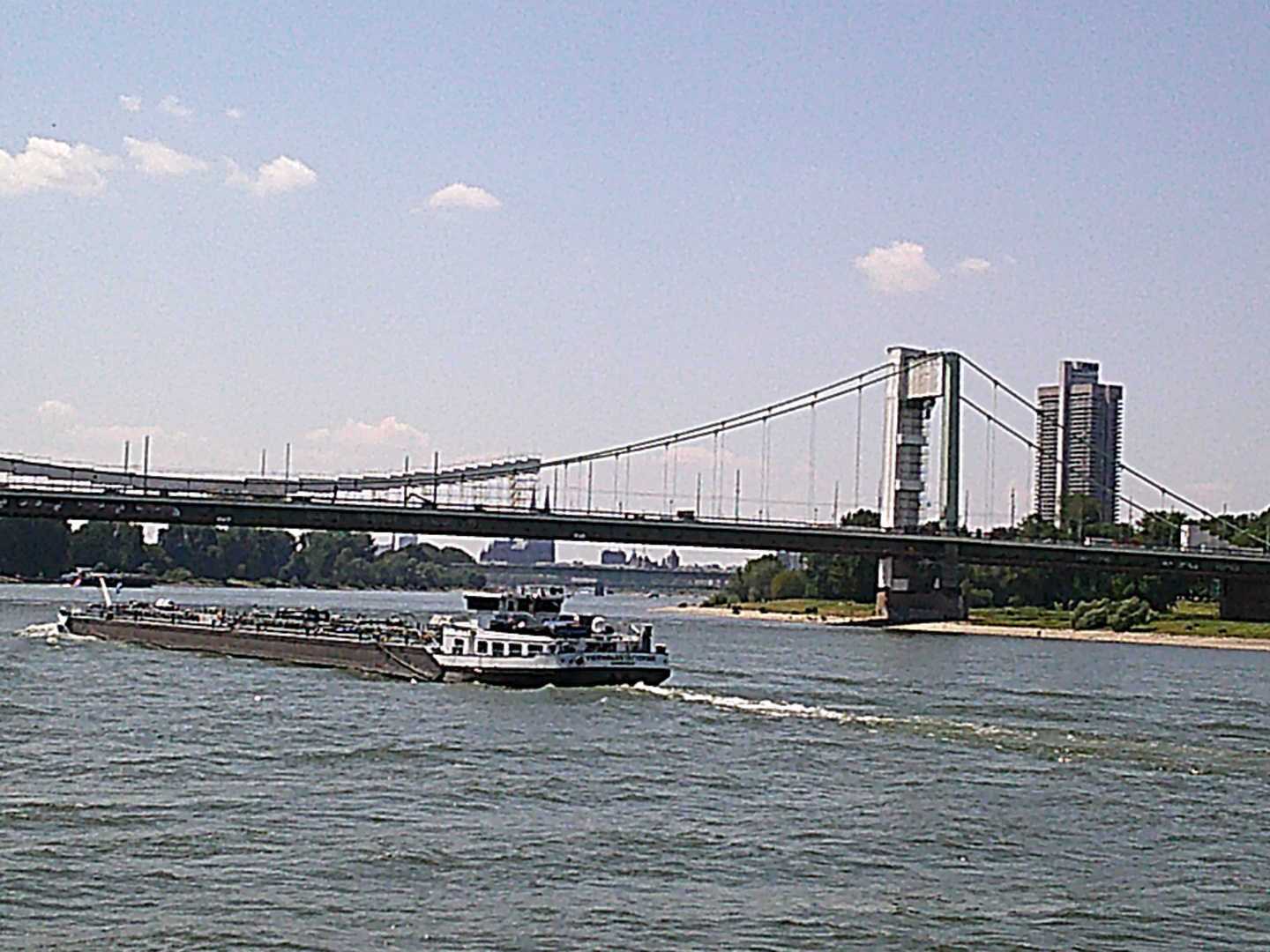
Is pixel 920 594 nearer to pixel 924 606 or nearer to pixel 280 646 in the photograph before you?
pixel 924 606

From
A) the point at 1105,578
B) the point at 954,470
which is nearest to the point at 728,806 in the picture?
the point at 954,470

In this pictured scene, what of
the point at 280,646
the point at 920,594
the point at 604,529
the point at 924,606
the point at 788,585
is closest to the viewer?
the point at 280,646

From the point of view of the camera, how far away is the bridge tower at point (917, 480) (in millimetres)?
119562

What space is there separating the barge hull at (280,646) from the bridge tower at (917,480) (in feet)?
177

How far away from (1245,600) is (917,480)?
71.4 ft

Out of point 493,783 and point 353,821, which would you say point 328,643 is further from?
point 353,821

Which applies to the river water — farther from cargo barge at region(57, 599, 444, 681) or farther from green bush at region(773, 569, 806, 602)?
green bush at region(773, 569, 806, 602)

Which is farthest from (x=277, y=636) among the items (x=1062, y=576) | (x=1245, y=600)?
(x=1062, y=576)

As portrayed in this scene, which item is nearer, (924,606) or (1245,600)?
(1245,600)

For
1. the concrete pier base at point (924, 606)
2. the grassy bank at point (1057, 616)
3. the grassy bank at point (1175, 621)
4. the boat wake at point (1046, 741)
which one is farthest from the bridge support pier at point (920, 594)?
the boat wake at point (1046, 741)

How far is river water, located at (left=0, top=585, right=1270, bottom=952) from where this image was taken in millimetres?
23547

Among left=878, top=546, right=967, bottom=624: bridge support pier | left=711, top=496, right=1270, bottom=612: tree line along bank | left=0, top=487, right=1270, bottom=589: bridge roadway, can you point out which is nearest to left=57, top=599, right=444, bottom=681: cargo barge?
left=0, top=487, right=1270, bottom=589: bridge roadway

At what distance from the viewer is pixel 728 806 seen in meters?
33.0

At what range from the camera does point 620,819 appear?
3131 cm
